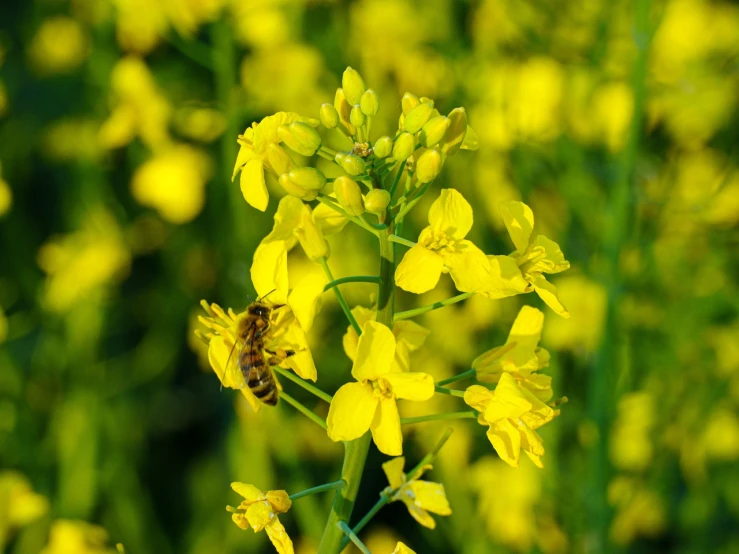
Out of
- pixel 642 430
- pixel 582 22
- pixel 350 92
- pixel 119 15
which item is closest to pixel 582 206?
pixel 582 22

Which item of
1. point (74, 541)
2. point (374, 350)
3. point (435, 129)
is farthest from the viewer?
point (74, 541)

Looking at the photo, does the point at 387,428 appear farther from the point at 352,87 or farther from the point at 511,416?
the point at 352,87

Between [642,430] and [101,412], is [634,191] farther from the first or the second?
[101,412]

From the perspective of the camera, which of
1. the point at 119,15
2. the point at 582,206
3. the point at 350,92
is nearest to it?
the point at 350,92

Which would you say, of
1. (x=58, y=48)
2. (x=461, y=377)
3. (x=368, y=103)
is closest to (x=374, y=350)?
(x=461, y=377)

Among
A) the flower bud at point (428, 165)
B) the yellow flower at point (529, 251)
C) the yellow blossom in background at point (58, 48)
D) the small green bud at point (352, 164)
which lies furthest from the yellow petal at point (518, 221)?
the yellow blossom in background at point (58, 48)

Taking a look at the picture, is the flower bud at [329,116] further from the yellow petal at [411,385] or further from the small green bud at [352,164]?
the yellow petal at [411,385]

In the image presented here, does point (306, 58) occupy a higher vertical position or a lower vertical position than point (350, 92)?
lower
